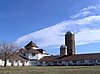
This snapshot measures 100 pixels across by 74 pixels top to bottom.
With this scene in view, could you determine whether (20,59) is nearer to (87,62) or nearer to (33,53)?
(33,53)

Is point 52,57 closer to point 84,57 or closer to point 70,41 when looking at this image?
point 70,41

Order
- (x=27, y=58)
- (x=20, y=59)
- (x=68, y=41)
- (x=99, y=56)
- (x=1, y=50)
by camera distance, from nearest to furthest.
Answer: (x=1, y=50)
(x=99, y=56)
(x=20, y=59)
(x=27, y=58)
(x=68, y=41)

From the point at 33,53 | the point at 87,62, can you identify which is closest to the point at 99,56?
the point at 87,62

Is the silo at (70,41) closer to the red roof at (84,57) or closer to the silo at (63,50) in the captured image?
the silo at (63,50)

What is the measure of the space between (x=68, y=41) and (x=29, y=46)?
17.5 meters

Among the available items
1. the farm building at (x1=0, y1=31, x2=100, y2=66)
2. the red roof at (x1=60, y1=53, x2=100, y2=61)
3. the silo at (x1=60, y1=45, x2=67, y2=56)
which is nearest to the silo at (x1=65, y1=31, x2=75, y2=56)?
the farm building at (x1=0, y1=31, x2=100, y2=66)

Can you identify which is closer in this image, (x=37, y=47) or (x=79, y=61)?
(x=79, y=61)

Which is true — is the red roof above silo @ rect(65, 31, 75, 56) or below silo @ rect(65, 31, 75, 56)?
below

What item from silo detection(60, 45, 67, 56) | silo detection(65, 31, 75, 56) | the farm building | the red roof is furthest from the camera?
silo detection(60, 45, 67, 56)

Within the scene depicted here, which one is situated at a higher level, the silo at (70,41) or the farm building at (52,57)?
the silo at (70,41)

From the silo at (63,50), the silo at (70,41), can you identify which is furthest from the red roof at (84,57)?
the silo at (70,41)

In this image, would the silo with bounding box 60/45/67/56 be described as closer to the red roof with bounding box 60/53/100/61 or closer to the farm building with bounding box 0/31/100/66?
the farm building with bounding box 0/31/100/66

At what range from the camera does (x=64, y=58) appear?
100 metres

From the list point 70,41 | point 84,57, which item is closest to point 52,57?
point 70,41
